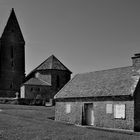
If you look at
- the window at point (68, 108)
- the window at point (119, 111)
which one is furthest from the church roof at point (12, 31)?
the window at point (119, 111)

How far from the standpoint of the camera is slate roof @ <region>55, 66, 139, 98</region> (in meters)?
30.3

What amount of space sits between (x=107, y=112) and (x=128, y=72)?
4.96m

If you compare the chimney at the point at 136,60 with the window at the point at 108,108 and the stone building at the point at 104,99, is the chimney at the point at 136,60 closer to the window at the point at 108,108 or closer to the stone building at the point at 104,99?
the stone building at the point at 104,99

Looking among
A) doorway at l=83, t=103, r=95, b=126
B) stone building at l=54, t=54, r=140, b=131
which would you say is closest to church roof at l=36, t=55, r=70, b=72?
stone building at l=54, t=54, r=140, b=131

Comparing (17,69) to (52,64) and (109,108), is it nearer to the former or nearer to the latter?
(52,64)

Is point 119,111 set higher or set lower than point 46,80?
lower

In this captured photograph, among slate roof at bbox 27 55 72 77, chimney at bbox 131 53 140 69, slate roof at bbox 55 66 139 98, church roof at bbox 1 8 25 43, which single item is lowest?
slate roof at bbox 55 66 139 98

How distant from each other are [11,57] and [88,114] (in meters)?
45.5

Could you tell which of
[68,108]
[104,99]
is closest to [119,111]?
[104,99]

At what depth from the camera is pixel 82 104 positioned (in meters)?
33.7

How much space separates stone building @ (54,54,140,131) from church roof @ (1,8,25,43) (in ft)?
128

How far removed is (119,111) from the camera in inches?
1152

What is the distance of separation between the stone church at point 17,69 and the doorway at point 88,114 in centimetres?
3574

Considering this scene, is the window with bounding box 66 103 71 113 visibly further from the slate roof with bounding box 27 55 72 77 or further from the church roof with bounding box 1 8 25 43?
→ the church roof with bounding box 1 8 25 43
